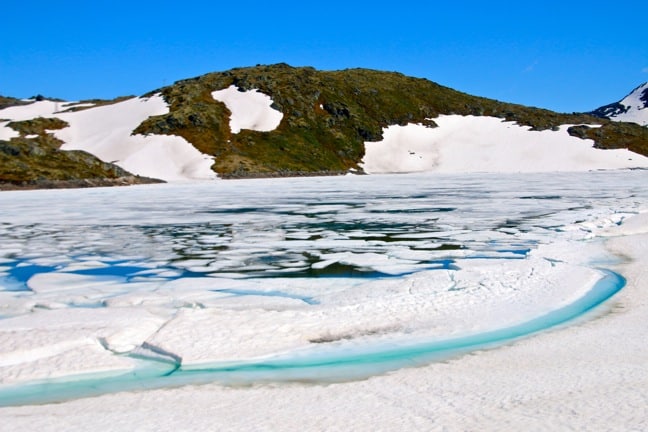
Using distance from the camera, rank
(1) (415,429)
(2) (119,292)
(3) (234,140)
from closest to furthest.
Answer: (1) (415,429)
(2) (119,292)
(3) (234,140)

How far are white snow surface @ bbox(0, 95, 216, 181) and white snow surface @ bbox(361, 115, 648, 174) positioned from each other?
97.5ft

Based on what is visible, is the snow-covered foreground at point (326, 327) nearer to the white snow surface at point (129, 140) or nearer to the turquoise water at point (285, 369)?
the turquoise water at point (285, 369)

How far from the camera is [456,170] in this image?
94312mm

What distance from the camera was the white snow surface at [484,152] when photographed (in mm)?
95188

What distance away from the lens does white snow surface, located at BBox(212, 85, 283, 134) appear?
96062 millimetres

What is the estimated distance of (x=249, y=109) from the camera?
102 metres

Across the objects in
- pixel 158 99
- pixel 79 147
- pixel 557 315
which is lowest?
pixel 557 315

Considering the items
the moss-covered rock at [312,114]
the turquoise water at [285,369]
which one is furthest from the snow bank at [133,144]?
the turquoise water at [285,369]

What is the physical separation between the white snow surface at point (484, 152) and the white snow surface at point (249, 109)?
16.5 m

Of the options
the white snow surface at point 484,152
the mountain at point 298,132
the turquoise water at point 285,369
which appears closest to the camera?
the turquoise water at point 285,369

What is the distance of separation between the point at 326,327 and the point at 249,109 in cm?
9706

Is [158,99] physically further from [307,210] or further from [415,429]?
[415,429]

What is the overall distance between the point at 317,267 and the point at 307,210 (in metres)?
14.2


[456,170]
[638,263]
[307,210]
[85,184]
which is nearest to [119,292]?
[638,263]
